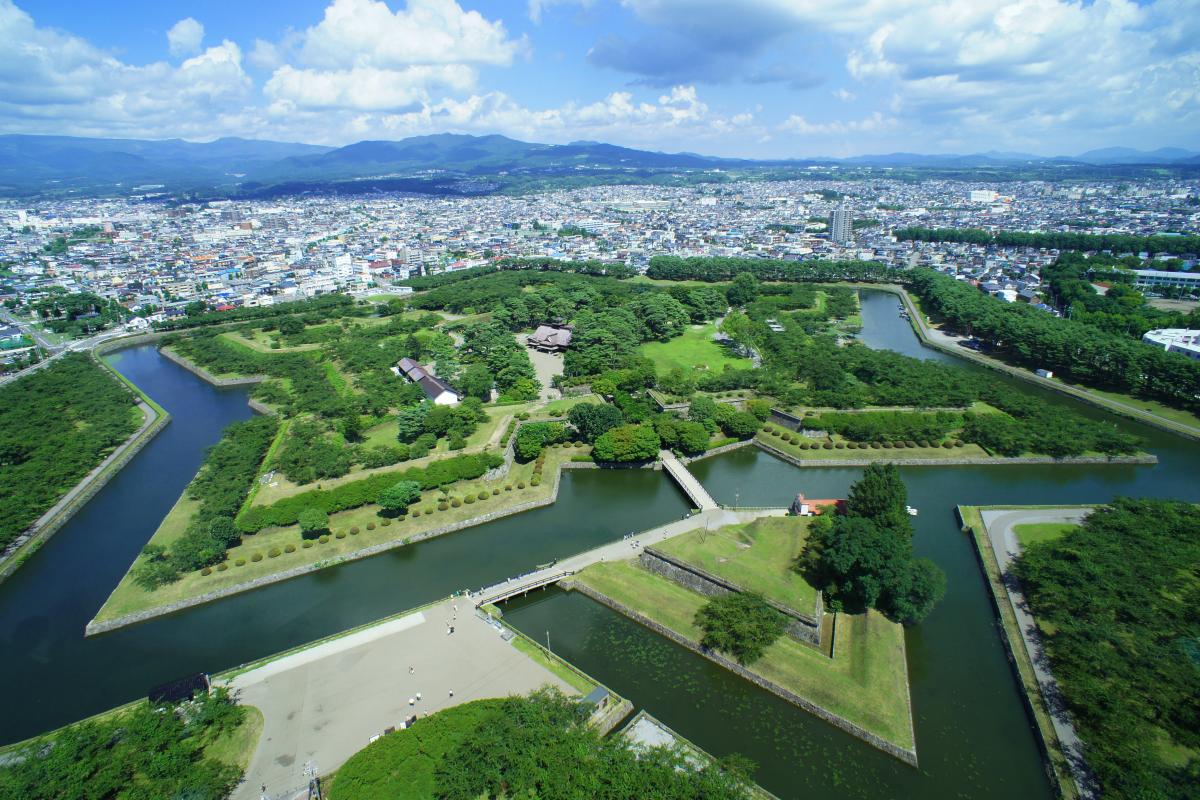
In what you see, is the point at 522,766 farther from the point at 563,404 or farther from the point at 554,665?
the point at 563,404

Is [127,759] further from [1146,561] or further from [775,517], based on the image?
[1146,561]

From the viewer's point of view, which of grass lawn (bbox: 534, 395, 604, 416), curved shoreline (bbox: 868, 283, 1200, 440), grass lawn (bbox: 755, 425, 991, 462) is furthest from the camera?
grass lawn (bbox: 534, 395, 604, 416)

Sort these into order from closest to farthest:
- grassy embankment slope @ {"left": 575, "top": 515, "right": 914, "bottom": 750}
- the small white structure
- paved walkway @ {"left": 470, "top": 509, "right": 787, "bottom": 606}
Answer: grassy embankment slope @ {"left": 575, "top": 515, "right": 914, "bottom": 750} → paved walkway @ {"left": 470, "top": 509, "right": 787, "bottom": 606} → the small white structure

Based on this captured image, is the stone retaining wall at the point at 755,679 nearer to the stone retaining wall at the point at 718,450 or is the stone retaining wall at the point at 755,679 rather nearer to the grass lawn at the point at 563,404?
the stone retaining wall at the point at 718,450

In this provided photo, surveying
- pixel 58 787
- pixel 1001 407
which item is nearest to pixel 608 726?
pixel 58 787

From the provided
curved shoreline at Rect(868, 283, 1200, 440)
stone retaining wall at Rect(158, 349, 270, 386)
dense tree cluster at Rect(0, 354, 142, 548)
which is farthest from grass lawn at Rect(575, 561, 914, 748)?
stone retaining wall at Rect(158, 349, 270, 386)

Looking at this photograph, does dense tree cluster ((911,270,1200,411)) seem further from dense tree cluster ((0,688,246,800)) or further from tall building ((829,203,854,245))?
tall building ((829,203,854,245))

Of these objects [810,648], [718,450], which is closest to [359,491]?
[718,450]
